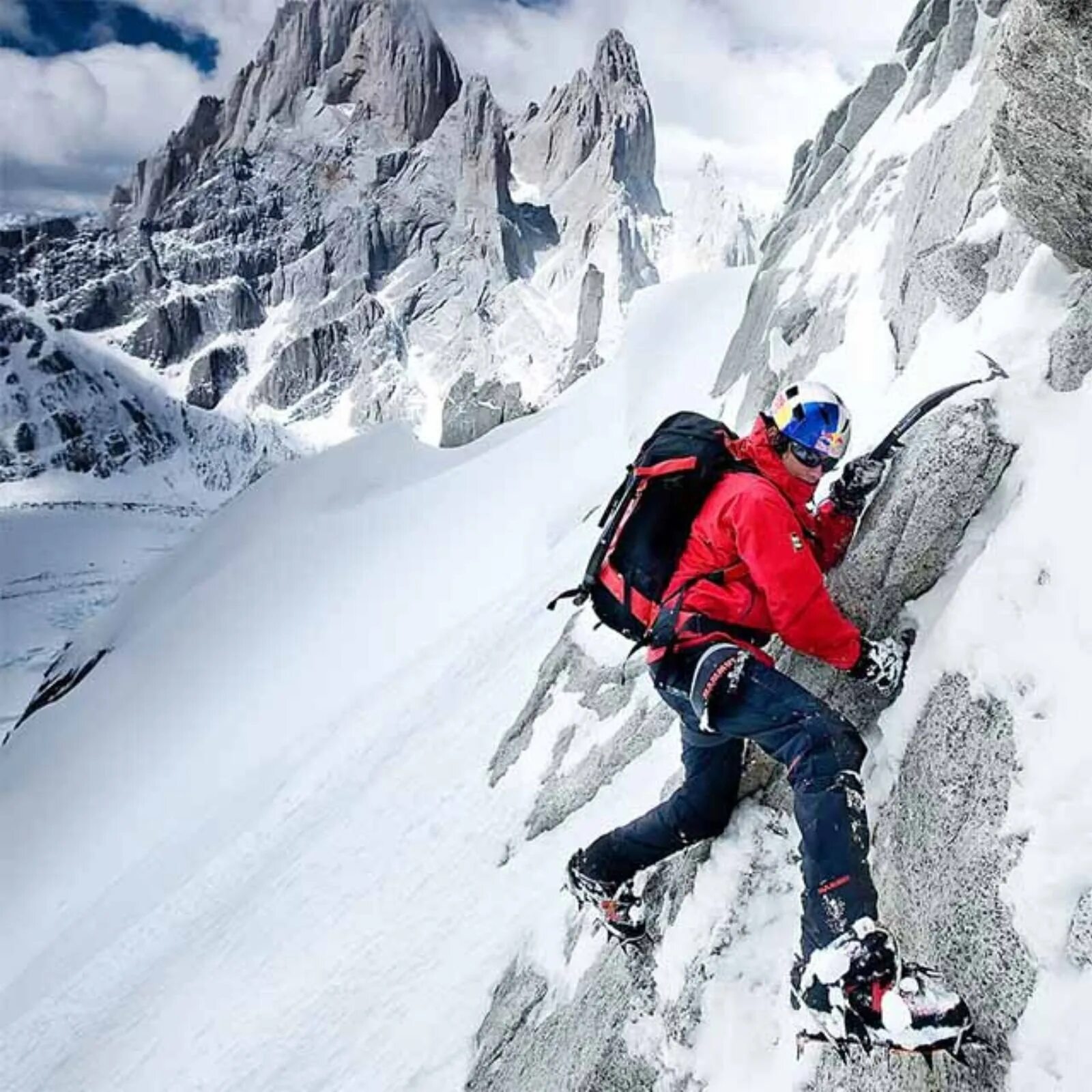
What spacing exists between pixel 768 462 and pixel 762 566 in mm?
959

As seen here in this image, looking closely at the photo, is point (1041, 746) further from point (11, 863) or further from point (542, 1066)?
point (11, 863)

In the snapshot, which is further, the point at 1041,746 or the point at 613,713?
the point at 613,713

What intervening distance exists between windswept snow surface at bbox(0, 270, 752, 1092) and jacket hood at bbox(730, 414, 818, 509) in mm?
4338

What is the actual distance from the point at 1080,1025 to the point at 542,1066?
4786 millimetres

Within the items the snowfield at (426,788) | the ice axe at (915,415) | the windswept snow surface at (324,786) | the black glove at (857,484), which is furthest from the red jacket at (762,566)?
the windswept snow surface at (324,786)

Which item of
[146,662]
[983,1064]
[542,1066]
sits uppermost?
[983,1064]

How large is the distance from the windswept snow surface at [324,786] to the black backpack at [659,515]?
12.9 ft

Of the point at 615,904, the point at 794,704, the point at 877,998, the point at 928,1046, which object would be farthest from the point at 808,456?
the point at 615,904

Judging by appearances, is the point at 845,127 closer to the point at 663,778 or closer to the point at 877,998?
the point at 663,778

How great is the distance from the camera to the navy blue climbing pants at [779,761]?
16.9 ft

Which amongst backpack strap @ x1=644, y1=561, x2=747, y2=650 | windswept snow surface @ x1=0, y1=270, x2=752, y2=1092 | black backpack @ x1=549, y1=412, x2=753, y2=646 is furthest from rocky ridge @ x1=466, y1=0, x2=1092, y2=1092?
windswept snow surface @ x1=0, y1=270, x2=752, y2=1092

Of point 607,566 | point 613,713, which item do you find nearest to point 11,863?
point 613,713

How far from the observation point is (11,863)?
1234 inches

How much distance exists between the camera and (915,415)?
23.8ft
